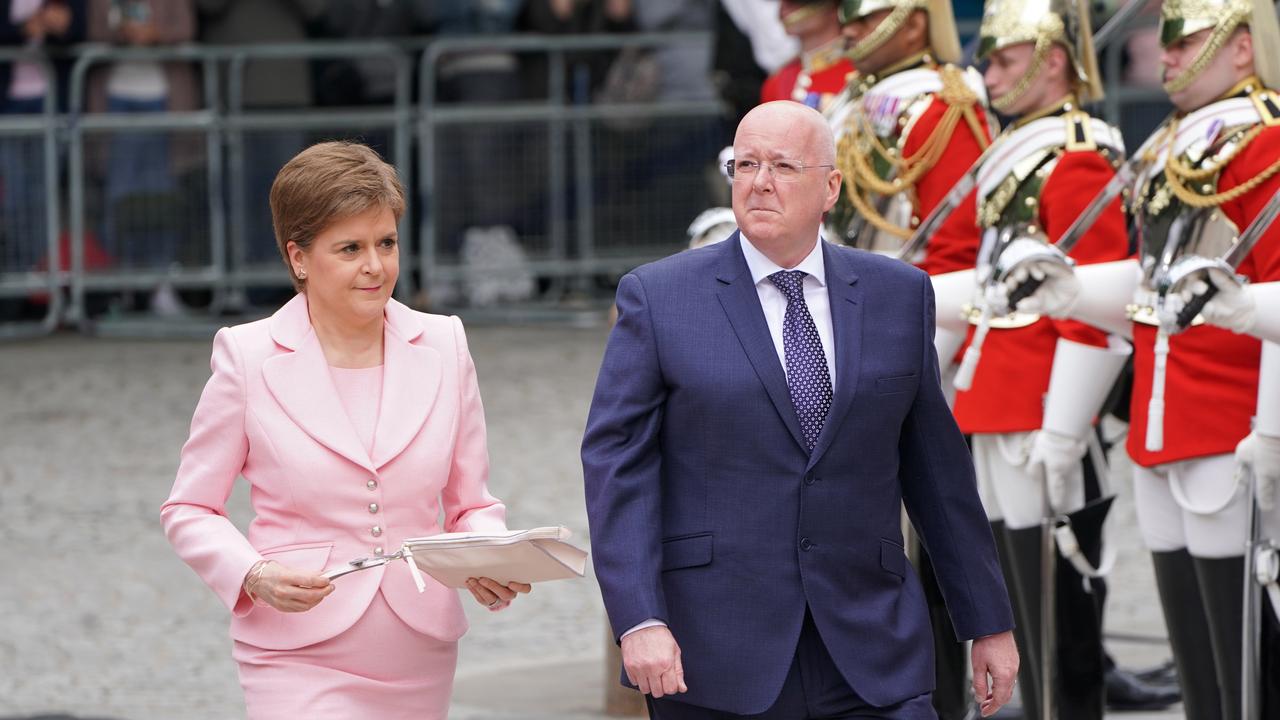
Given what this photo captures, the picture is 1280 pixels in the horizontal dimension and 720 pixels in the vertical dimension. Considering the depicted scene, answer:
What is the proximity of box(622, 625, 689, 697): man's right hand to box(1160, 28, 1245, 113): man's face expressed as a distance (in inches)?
86.5

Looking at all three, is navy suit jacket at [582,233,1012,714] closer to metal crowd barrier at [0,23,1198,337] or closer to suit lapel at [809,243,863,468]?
suit lapel at [809,243,863,468]

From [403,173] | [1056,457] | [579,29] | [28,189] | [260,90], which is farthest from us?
[579,29]

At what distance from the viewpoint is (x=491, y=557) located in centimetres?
389

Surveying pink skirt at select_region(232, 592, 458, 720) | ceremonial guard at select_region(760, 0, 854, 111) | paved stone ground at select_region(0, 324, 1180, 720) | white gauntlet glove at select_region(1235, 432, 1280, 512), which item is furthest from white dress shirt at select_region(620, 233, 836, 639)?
ceremonial guard at select_region(760, 0, 854, 111)

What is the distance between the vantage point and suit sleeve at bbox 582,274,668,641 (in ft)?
12.8

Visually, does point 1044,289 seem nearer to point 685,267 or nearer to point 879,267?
point 879,267

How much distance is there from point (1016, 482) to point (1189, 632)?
2.15ft

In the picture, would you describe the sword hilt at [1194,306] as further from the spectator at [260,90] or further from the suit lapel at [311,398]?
the spectator at [260,90]

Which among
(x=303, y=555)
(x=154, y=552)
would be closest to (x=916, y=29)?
(x=303, y=555)

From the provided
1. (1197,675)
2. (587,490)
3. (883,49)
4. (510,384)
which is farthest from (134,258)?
(587,490)

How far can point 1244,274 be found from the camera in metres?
5.29

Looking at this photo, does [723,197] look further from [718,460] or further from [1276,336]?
[718,460]

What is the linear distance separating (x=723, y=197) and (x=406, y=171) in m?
1.89

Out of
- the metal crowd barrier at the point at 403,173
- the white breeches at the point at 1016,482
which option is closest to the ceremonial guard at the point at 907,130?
the white breeches at the point at 1016,482
